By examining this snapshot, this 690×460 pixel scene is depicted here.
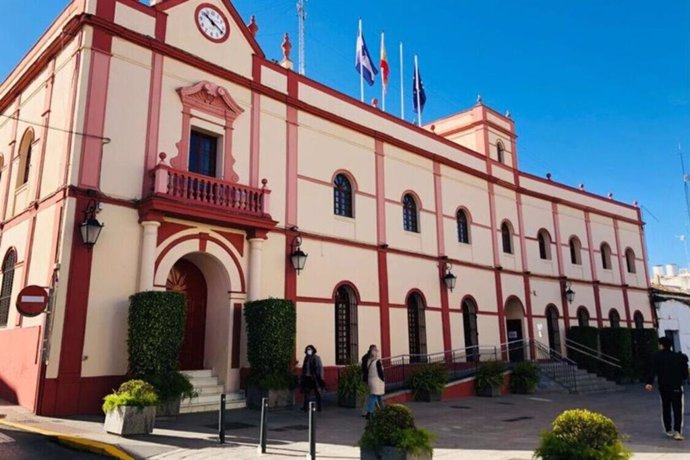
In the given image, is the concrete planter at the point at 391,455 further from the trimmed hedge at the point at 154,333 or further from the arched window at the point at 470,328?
the arched window at the point at 470,328

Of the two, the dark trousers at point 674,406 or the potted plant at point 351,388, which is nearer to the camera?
the dark trousers at point 674,406

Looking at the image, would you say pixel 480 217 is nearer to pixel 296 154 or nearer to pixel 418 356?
pixel 418 356

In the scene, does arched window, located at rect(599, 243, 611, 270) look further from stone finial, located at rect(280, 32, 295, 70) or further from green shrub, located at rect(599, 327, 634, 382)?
stone finial, located at rect(280, 32, 295, 70)

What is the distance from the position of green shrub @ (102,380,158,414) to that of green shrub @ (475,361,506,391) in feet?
37.6

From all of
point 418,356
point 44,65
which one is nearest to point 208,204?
point 44,65

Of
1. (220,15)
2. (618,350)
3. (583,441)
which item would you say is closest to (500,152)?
(618,350)

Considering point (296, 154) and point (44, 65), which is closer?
point (44, 65)

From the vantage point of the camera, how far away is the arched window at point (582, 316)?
27.4 metres

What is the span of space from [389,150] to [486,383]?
28.6 ft

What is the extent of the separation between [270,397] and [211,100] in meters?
8.03

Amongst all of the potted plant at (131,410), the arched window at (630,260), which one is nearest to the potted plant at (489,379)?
the potted plant at (131,410)

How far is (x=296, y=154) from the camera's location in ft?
55.9

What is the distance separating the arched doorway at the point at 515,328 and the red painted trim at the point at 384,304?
796 centimetres

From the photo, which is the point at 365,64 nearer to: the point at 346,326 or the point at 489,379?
the point at 346,326
